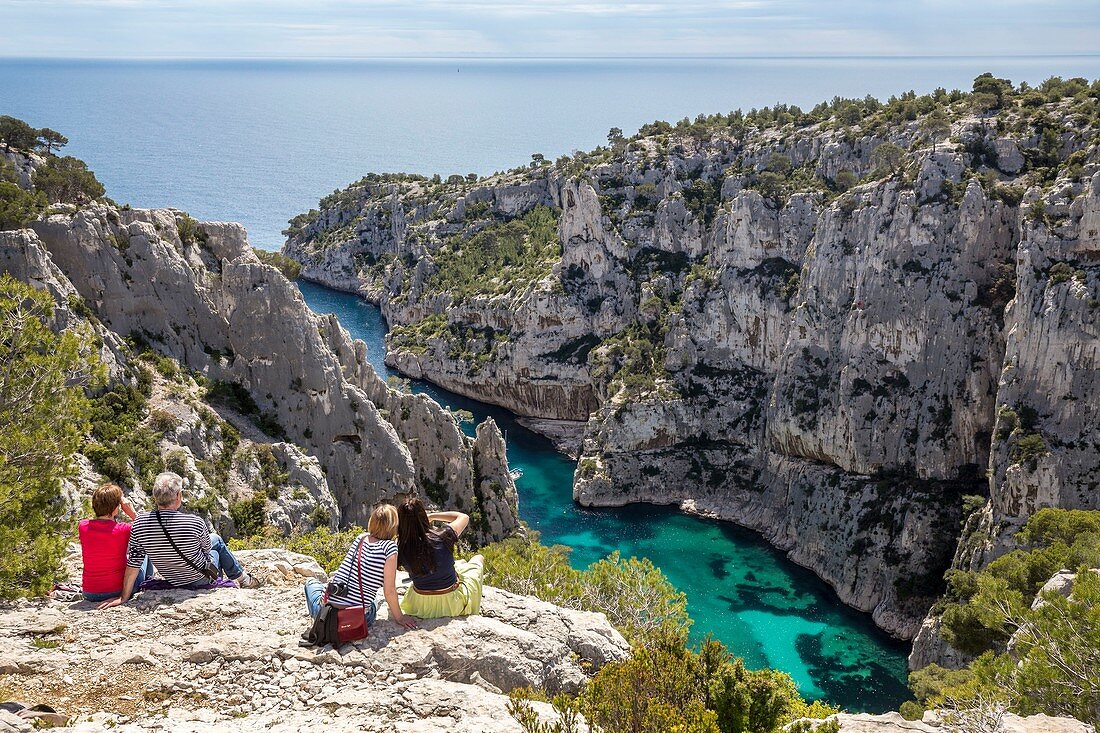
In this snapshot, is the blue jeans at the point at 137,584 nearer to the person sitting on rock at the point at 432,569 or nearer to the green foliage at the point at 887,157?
the person sitting on rock at the point at 432,569

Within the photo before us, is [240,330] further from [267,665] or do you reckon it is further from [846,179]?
[846,179]

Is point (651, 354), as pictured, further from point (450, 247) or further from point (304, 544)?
point (304, 544)

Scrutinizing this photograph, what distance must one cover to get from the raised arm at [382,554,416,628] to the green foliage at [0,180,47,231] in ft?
91.0

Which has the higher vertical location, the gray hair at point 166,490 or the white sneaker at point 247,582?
the gray hair at point 166,490

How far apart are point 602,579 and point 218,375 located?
2181 cm

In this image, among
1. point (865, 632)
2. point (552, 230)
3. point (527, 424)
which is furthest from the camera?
point (552, 230)

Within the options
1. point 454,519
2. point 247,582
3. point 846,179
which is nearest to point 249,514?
point 247,582

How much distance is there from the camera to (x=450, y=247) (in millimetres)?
113312

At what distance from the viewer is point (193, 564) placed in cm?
1420

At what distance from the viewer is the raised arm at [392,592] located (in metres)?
12.5

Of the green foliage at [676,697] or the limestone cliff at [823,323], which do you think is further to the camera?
the limestone cliff at [823,323]

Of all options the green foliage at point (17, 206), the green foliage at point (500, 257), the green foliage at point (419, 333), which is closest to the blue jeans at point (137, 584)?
the green foliage at point (17, 206)

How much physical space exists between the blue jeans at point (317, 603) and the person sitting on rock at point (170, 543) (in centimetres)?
224

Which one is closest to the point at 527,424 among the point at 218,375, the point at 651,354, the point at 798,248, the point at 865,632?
the point at 651,354
